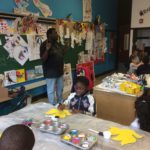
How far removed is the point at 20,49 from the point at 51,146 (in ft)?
8.53

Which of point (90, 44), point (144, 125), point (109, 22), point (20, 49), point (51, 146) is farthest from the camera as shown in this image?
point (109, 22)

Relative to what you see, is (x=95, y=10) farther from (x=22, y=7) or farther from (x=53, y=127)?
(x=53, y=127)

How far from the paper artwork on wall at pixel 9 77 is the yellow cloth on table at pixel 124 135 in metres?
2.36

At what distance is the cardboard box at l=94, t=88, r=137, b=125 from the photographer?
2.70 m

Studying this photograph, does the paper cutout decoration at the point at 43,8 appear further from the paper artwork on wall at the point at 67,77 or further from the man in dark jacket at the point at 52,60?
the paper artwork on wall at the point at 67,77

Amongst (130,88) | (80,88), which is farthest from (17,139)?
(130,88)

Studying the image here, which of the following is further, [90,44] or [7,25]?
[90,44]

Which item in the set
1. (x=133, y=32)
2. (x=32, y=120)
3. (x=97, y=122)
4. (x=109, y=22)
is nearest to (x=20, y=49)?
(x=32, y=120)

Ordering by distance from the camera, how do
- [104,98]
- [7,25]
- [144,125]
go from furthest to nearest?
1. [7,25]
2. [104,98]
3. [144,125]

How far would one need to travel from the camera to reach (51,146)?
4.25ft

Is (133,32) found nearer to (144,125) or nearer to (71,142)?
(144,125)

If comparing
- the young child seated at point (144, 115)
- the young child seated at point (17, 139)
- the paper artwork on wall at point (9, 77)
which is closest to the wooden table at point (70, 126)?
the young child seated at point (144, 115)

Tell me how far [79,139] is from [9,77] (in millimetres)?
2437

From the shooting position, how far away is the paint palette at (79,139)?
1276 millimetres
